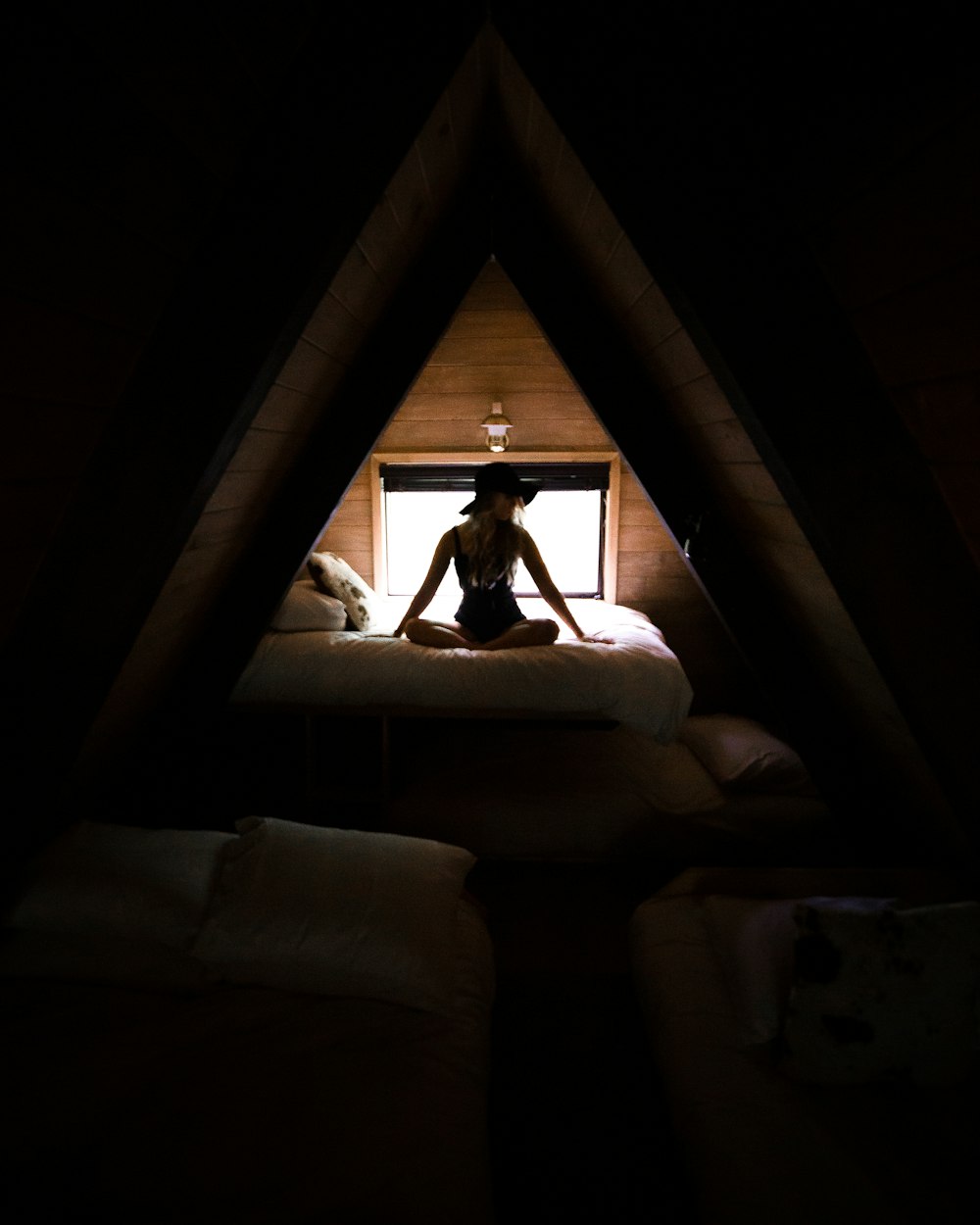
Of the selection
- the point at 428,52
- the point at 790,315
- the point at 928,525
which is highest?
the point at 428,52

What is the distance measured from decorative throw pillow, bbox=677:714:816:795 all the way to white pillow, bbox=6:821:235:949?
203 centimetres

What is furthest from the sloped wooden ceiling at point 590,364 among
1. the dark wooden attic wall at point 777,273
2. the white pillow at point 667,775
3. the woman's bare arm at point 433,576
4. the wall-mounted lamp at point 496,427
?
the wall-mounted lamp at point 496,427

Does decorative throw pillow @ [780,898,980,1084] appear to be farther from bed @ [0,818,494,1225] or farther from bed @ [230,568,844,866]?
bed @ [230,568,844,866]

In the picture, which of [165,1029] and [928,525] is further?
[165,1029]

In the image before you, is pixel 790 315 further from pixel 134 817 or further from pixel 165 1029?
pixel 134 817

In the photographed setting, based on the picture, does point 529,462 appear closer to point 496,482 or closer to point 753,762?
point 496,482

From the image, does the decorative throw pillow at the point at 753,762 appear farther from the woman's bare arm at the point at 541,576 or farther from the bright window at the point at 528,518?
the bright window at the point at 528,518

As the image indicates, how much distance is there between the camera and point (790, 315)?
1038mm

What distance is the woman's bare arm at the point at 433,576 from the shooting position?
290 centimetres

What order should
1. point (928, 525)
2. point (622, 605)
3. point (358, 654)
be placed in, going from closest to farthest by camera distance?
point (928, 525)
point (358, 654)
point (622, 605)

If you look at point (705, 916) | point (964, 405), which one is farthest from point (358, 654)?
point (964, 405)

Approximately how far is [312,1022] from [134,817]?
159cm

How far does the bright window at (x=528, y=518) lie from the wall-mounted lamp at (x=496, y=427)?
18cm

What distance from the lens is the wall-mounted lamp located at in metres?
3.31
